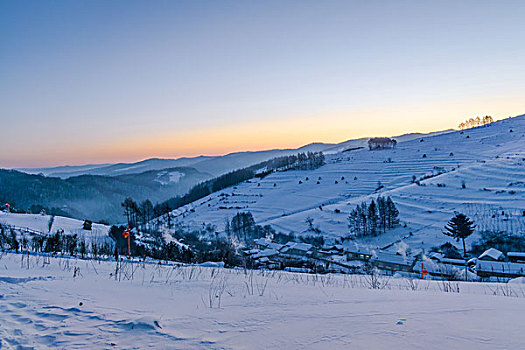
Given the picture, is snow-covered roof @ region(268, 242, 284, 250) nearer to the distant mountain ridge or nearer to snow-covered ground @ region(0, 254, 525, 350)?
snow-covered ground @ region(0, 254, 525, 350)

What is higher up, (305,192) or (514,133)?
(514,133)

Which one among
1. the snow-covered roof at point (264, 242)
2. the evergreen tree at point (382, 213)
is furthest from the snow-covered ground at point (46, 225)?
the evergreen tree at point (382, 213)

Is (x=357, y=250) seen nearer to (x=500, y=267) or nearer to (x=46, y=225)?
(x=500, y=267)

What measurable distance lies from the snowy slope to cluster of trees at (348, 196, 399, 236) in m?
1.62

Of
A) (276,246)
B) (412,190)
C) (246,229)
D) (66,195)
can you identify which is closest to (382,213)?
(412,190)

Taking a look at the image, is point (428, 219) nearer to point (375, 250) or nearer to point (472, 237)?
point (472, 237)

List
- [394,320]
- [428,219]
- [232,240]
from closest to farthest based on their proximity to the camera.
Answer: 1. [394,320]
2. [428,219]
3. [232,240]

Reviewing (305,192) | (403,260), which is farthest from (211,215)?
(403,260)

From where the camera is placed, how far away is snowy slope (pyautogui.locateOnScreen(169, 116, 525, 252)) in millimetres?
41656

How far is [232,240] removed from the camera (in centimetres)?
4994

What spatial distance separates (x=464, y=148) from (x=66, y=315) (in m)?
108

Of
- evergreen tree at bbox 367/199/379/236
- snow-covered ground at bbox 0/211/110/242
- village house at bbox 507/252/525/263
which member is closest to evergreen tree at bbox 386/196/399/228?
evergreen tree at bbox 367/199/379/236

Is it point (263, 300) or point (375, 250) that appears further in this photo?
point (375, 250)

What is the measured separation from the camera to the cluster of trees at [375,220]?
145ft
